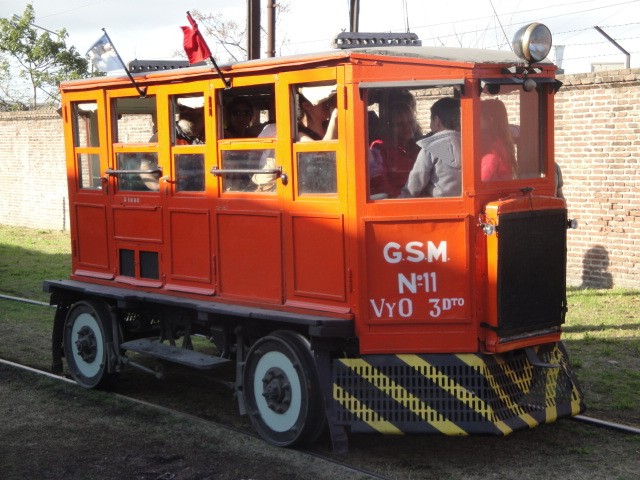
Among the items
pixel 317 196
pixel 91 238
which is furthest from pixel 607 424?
pixel 91 238

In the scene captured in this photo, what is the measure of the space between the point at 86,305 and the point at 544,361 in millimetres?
4360

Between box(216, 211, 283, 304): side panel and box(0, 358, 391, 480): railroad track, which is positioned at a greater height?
box(216, 211, 283, 304): side panel

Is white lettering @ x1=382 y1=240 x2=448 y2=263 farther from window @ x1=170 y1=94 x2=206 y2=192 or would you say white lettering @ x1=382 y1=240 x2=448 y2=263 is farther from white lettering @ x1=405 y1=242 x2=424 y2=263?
window @ x1=170 y1=94 x2=206 y2=192

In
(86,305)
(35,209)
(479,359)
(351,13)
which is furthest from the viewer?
(35,209)

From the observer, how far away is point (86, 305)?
907cm

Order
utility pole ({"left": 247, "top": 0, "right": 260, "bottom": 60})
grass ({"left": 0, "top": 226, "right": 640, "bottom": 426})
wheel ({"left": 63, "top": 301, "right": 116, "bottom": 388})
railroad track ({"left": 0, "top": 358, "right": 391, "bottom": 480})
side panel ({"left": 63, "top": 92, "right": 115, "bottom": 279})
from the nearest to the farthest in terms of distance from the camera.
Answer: railroad track ({"left": 0, "top": 358, "right": 391, "bottom": 480}) → grass ({"left": 0, "top": 226, "right": 640, "bottom": 426}) → wheel ({"left": 63, "top": 301, "right": 116, "bottom": 388}) → side panel ({"left": 63, "top": 92, "right": 115, "bottom": 279}) → utility pole ({"left": 247, "top": 0, "right": 260, "bottom": 60})

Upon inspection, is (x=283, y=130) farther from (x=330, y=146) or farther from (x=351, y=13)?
(x=351, y=13)

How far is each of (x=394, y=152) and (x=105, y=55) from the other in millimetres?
2989

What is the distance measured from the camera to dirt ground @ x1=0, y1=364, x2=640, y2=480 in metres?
6.51

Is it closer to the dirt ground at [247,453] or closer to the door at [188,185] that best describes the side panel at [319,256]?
the door at [188,185]

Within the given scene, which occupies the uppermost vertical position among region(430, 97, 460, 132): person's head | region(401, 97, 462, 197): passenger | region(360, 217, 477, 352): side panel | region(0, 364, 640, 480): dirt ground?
region(430, 97, 460, 132): person's head

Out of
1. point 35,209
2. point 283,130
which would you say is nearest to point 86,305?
point 283,130

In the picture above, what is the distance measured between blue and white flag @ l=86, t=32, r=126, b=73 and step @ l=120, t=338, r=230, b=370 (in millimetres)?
2404

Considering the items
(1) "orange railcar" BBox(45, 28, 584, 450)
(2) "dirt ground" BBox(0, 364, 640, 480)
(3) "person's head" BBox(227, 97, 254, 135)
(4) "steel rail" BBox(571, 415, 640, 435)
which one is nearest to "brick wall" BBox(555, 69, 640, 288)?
(4) "steel rail" BBox(571, 415, 640, 435)
